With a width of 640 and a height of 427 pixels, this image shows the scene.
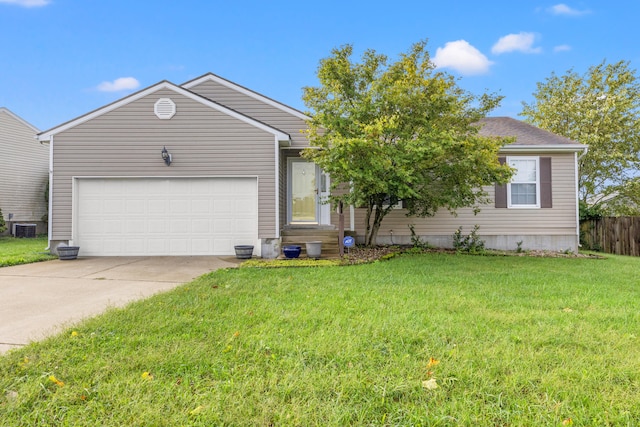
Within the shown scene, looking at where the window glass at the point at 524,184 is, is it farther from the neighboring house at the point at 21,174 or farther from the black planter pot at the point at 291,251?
the neighboring house at the point at 21,174

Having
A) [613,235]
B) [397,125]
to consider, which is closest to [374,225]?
[397,125]

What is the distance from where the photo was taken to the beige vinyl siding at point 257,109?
10.1 metres

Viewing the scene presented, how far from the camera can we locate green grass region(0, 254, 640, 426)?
189 cm

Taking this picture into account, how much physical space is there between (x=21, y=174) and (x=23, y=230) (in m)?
3.07

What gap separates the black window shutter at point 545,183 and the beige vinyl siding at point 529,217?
18 cm

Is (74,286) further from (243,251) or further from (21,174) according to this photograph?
(21,174)

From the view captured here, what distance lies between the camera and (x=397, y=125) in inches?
291

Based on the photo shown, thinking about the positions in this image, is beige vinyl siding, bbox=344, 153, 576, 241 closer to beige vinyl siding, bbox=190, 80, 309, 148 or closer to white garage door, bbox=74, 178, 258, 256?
beige vinyl siding, bbox=190, 80, 309, 148

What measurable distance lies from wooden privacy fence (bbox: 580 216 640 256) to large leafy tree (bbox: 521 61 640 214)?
3.97 metres

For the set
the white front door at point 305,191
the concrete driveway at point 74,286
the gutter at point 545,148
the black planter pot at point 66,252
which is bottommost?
the concrete driveway at point 74,286

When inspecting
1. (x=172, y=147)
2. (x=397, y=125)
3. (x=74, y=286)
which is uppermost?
(x=397, y=125)

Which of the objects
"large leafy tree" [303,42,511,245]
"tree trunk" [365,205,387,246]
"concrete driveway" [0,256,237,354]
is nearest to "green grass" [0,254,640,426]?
"concrete driveway" [0,256,237,354]

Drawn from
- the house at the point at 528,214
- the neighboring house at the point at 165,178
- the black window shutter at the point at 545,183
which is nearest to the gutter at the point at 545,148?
the house at the point at 528,214

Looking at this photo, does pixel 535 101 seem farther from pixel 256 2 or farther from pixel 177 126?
pixel 177 126
